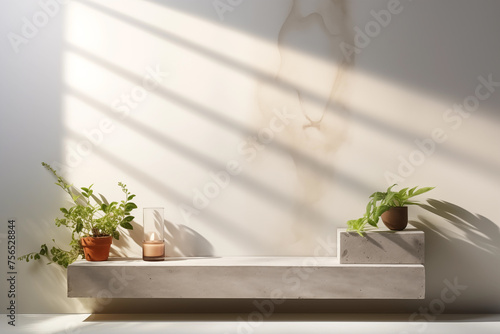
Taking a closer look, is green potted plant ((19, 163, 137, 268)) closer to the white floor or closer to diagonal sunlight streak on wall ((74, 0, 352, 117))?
the white floor

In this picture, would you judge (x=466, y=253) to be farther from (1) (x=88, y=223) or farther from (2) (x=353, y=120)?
(1) (x=88, y=223)

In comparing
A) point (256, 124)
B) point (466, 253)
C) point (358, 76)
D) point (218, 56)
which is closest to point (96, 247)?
point (256, 124)

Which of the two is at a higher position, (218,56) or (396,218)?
(218,56)

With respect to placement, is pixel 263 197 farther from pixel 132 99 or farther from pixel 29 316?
pixel 29 316

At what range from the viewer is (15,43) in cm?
204

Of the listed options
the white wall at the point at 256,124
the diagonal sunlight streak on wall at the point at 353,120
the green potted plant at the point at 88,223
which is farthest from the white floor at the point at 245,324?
the diagonal sunlight streak on wall at the point at 353,120

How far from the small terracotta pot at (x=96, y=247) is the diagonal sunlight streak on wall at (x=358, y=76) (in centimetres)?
62

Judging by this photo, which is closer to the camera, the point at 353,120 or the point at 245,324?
the point at 245,324

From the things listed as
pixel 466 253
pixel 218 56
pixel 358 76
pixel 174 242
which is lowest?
pixel 466 253

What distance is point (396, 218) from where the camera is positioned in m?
1.89

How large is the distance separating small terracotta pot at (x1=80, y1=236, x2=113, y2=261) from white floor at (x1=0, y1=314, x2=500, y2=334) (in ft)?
0.77

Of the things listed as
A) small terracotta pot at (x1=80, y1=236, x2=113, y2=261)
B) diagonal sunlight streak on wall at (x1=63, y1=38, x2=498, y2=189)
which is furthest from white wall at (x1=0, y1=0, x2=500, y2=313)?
small terracotta pot at (x1=80, y1=236, x2=113, y2=261)

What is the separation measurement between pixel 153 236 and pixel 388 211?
2.89 feet

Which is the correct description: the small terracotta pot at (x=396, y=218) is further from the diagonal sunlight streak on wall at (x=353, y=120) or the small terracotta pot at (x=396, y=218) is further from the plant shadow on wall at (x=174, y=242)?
the plant shadow on wall at (x=174, y=242)
